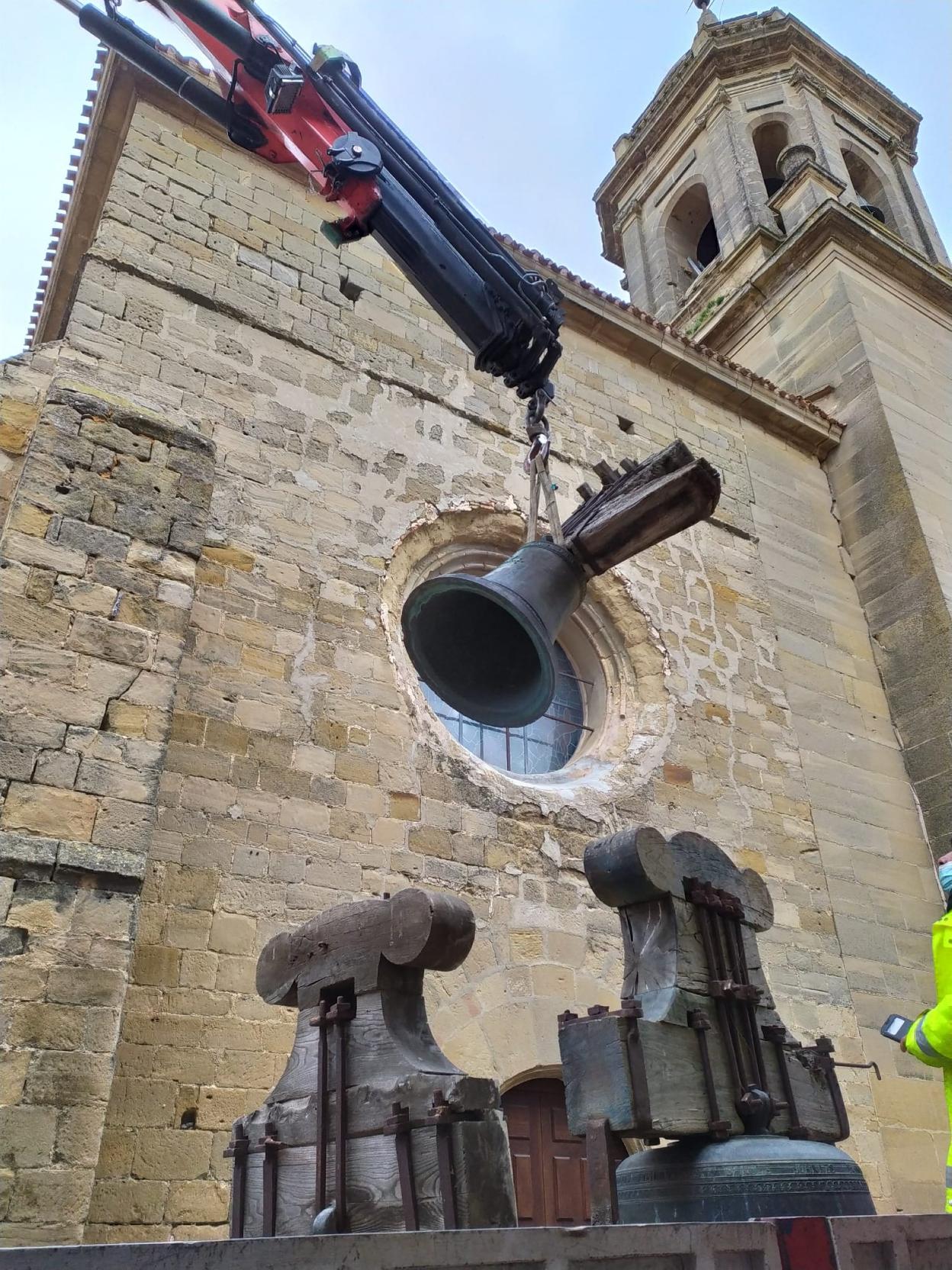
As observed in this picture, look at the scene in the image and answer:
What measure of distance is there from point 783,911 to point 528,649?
408 centimetres

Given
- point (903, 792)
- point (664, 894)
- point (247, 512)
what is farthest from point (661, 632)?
point (664, 894)

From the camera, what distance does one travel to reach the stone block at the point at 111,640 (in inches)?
142

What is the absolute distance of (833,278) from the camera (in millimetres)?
10070

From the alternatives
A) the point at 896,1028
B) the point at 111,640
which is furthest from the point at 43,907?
the point at 896,1028

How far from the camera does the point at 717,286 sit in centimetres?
1269

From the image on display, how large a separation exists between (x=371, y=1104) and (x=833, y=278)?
10.3 metres

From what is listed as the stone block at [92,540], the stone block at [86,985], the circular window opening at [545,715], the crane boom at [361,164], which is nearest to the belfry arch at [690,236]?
the circular window opening at [545,715]

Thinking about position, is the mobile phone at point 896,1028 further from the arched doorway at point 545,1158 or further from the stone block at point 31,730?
the stone block at point 31,730

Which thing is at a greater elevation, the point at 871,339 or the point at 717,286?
the point at 717,286

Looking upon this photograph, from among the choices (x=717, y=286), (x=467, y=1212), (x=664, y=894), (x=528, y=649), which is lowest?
(x=467, y=1212)

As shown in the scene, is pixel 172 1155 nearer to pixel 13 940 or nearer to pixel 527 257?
pixel 13 940

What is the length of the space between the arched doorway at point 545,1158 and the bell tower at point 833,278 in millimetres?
3541

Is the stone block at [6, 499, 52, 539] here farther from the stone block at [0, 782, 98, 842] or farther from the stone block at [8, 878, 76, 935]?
the stone block at [8, 878, 76, 935]

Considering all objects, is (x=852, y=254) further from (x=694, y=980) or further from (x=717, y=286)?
(x=694, y=980)
